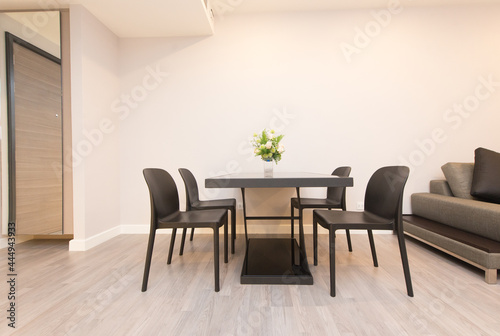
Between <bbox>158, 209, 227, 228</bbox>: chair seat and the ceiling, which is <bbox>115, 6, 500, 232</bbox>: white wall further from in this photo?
<bbox>158, 209, 227, 228</bbox>: chair seat

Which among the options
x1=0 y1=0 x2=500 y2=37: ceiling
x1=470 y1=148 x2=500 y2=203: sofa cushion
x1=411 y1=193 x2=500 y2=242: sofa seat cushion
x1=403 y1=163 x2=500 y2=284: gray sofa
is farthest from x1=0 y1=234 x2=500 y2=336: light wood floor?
x1=0 y1=0 x2=500 y2=37: ceiling

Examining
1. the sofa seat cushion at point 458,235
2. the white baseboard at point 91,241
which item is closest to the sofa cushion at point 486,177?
the sofa seat cushion at point 458,235

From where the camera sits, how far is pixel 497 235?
1.78 meters

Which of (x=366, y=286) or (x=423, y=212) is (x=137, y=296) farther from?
(x=423, y=212)

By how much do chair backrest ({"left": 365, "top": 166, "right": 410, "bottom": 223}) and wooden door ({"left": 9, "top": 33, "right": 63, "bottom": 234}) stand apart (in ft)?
10.1

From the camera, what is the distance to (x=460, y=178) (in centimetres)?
246

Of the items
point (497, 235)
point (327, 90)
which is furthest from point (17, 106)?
point (497, 235)

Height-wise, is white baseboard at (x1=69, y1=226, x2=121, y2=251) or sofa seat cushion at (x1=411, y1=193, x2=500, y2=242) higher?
sofa seat cushion at (x1=411, y1=193, x2=500, y2=242)

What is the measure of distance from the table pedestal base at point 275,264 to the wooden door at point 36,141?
2.17 m

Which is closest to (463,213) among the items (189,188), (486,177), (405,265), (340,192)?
(486,177)

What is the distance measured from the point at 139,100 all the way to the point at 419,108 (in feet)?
11.9

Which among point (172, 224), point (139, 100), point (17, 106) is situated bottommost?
point (172, 224)

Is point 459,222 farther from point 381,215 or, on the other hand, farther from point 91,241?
point 91,241

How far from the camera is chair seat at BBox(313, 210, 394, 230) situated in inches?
55.9
